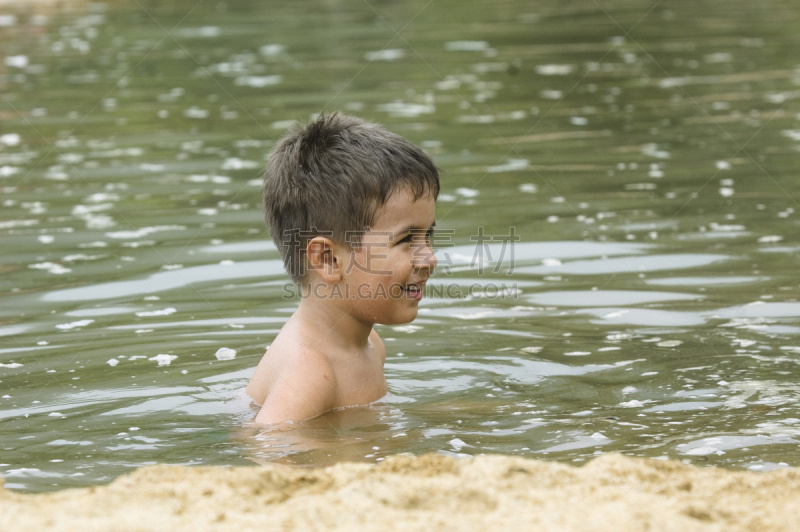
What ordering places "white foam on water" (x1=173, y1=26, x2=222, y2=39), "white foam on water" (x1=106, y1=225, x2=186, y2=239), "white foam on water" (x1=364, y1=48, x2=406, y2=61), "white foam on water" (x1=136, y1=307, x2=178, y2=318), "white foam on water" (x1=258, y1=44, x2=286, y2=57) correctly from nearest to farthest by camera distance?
"white foam on water" (x1=136, y1=307, x2=178, y2=318) < "white foam on water" (x1=106, y1=225, x2=186, y2=239) < "white foam on water" (x1=364, y1=48, x2=406, y2=61) < "white foam on water" (x1=258, y1=44, x2=286, y2=57) < "white foam on water" (x1=173, y1=26, x2=222, y2=39)

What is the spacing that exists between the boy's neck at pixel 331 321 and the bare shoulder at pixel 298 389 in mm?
135

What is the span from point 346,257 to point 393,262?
219 mm

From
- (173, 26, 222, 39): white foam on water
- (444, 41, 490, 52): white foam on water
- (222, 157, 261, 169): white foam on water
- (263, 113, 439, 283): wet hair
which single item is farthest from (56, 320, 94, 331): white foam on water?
(173, 26, 222, 39): white foam on water

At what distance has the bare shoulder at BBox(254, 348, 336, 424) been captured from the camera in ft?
12.7

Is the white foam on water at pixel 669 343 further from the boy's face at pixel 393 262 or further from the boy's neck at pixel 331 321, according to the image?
the boy's neck at pixel 331 321

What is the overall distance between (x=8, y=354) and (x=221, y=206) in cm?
273

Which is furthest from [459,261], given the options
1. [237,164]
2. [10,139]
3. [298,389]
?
[10,139]

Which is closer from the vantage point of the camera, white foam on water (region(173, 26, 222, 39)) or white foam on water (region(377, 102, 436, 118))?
white foam on water (region(377, 102, 436, 118))

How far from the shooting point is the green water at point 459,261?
380 centimetres

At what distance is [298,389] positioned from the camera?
154 inches

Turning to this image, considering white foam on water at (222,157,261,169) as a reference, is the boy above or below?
below

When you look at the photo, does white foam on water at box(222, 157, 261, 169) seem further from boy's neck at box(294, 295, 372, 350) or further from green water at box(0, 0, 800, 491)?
boy's neck at box(294, 295, 372, 350)

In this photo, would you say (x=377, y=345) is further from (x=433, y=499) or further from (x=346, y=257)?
(x=433, y=499)

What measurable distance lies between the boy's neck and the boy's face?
0.25 feet
